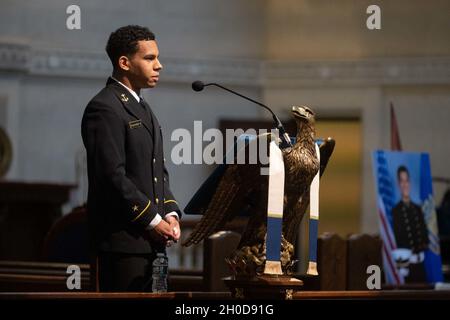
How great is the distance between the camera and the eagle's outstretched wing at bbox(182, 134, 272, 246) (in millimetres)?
3721

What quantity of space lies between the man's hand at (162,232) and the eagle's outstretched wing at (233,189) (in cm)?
9

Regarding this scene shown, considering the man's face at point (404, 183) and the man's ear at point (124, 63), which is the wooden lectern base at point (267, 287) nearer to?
the man's ear at point (124, 63)

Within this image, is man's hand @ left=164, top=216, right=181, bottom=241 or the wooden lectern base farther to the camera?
man's hand @ left=164, top=216, right=181, bottom=241

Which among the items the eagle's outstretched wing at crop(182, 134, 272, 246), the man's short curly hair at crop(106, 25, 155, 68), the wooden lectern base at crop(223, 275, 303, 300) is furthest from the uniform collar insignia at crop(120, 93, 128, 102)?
the wooden lectern base at crop(223, 275, 303, 300)

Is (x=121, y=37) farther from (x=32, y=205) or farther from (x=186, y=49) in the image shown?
(x=186, y=49)

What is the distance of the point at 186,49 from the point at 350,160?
2039 mm

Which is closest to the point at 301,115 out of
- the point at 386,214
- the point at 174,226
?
the point at 174,226

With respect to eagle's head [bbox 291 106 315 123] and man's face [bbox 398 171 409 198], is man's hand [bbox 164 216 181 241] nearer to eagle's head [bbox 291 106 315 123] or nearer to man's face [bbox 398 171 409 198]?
eagle's head [bbox 291 106 315 123]

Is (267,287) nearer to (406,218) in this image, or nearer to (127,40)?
(127,40)

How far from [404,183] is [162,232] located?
4171 millimetres

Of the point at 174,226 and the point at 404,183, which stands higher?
the point at 404,183

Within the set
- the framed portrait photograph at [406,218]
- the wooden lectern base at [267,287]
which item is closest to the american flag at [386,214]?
the framed portrait photograph at [406,218]

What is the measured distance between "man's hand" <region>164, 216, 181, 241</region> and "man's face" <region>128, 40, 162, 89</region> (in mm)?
465

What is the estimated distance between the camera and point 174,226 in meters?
3.86
